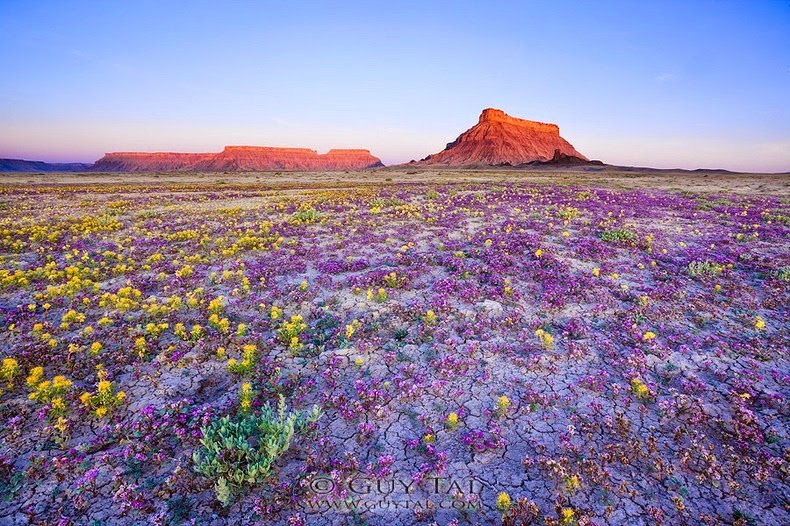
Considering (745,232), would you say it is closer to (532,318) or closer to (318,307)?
(532,318)

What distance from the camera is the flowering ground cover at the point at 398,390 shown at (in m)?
4.22

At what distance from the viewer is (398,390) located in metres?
6.02

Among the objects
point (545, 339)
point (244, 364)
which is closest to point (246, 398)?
point (244, 364)

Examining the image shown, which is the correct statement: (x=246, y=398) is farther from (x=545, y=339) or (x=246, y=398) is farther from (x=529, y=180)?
(x=529, y=180)

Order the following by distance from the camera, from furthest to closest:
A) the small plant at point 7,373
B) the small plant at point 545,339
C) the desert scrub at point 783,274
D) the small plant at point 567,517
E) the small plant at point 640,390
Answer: the desert scrub at point 783,274 < the small plant at point 545,339 < the small plant at point 7,373 < the small plant at point 640,390 < the small plant at point 567,517

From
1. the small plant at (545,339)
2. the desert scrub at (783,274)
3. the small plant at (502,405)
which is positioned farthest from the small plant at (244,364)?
the desert scrub at (783,274)

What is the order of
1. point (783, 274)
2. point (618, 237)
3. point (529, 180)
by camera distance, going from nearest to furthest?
point (783, 274), point (618, 237), point (529, 180)

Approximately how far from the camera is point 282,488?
4289mm

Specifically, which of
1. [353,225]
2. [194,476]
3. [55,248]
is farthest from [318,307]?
[55,248]

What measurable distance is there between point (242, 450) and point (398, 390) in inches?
95.1

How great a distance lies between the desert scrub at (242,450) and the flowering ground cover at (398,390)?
29 millimetres

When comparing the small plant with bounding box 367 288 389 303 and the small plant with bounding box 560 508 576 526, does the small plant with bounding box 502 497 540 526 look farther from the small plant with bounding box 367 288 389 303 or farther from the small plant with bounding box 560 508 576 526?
the small plant with bounding box 367 288 389 303

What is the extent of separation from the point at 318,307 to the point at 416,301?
237 centimetres

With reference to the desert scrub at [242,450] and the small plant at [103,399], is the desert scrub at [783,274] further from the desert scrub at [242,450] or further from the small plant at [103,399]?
the small plant at [103,399]
